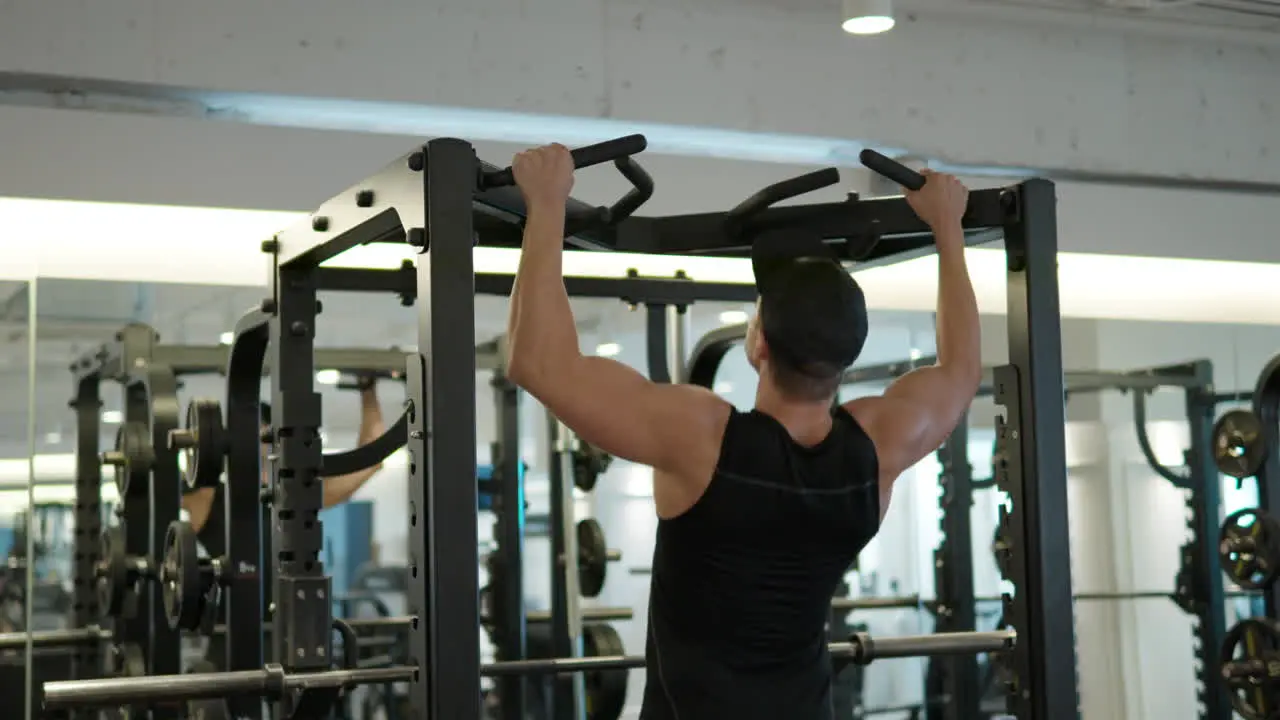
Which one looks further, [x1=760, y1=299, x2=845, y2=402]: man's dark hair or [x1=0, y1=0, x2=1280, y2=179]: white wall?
[x1=0, y1=0, x2=1280, y2=179]: white wall

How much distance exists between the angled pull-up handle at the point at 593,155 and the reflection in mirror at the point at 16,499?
2526 mm

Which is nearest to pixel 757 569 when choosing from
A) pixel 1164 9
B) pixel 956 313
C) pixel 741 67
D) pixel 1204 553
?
pixel 956 313

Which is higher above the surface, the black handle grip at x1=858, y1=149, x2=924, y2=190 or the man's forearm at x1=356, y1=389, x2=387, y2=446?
the black handle grip at x1=858, y1=149, x2=924, y2=190

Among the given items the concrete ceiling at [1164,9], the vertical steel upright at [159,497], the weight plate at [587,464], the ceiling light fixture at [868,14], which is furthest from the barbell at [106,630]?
the concrete ceiling at [1164,9]

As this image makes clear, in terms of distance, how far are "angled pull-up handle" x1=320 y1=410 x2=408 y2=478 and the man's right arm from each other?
122 centimetres

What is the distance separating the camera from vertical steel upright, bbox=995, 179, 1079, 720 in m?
2.31

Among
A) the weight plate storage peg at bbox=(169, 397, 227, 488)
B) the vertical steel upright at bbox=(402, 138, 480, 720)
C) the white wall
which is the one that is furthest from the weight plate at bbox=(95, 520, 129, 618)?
the vertical steel upright at bbox=(402, 138, 480, 720)

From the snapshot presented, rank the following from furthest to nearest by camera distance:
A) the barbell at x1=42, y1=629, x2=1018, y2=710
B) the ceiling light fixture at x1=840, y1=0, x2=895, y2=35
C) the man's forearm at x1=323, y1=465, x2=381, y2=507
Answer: the man's forearm at x1=323, y1=465, x2=381, y2=507 → the ceiling light fixture at x1=840, y1=0, x2=895, y2=35 → the barbell at x1=42, y1=629, x2=1018, y2=710

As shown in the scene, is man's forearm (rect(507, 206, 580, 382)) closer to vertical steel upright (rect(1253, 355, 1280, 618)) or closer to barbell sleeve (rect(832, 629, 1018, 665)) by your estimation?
barbell sleeve (rect(832, 629, 1018, 665))

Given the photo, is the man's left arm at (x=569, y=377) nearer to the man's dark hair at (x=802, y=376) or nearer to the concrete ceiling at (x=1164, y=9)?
the man's dark hair at (x=802, y=376)

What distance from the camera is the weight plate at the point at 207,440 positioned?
332cm

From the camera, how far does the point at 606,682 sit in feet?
14.5

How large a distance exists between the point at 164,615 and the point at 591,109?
1.96m

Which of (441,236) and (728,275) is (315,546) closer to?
(441,236)
